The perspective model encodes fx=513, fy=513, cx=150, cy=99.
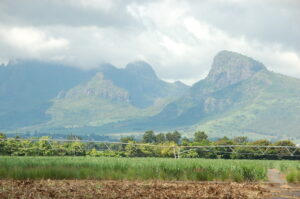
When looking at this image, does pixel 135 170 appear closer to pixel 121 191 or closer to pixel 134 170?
pixel 134 170

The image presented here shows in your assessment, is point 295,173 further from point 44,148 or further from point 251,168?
point 44,148

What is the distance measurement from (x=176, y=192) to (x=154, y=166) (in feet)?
25.4

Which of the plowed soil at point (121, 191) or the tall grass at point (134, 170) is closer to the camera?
the plowed soil at point (121, 191)

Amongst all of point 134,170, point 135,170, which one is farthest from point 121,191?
point 135,170

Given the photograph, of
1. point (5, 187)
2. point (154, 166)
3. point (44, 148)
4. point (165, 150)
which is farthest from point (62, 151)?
point (5, 187)

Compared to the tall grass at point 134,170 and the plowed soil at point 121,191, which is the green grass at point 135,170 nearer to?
the tall grass at point 134,170

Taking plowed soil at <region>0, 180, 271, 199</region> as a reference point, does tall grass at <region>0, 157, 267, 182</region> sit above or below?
above

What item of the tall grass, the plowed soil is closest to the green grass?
the tall grass

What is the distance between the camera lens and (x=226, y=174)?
26703mm

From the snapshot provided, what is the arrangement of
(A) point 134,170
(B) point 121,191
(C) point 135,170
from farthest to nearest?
(C) point 135,170 → (A) point 134,170 → (B) point 121,191

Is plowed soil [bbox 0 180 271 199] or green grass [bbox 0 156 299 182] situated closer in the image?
plowed soil [bbox 0 180 271 199]

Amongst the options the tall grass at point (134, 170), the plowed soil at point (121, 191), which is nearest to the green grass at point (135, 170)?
the tall grass at point (134, 170)

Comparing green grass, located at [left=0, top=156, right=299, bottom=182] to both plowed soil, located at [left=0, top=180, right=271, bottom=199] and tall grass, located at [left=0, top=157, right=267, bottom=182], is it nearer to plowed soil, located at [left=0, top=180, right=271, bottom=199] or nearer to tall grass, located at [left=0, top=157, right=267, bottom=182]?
tall grass, located at [left=0, top=157, right=267, bottom=182]

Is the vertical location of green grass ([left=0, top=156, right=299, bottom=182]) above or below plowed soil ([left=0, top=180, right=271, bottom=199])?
above
